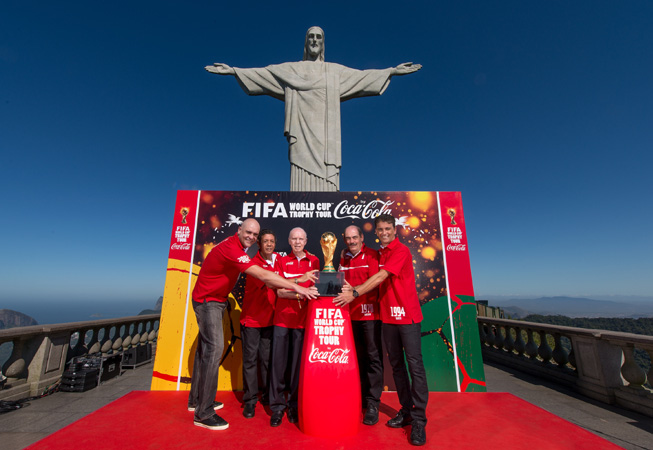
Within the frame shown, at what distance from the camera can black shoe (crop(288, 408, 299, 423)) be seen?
2.94 metres

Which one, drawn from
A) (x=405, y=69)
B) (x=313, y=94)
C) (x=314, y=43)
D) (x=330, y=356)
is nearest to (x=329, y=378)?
(x=330, y=356)

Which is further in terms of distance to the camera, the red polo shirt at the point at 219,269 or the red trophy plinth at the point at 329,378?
the red polo shirt at the point at 219,269

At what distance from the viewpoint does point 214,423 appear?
282 centimetres

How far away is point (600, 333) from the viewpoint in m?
4.20

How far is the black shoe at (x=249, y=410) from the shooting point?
3.09 meters

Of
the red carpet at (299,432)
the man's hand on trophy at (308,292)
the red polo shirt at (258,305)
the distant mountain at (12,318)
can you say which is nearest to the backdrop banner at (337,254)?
the red carpet at (299,432)

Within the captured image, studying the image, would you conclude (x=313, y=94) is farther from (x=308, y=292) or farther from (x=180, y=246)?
(x=308, y=292)

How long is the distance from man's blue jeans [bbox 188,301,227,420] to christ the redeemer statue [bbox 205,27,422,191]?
3483mm

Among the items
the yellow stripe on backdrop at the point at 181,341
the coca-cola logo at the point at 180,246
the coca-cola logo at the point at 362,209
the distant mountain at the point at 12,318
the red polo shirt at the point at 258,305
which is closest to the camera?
the red polo shirt at the point at 258,305

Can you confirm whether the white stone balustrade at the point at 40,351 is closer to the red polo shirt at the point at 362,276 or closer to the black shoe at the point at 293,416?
the black shoe at the point at 293,416

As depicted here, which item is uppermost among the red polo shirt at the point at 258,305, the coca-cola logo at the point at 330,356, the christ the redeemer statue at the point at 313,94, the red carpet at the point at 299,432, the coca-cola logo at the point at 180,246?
the christ the redeemer statue at the point at 313,94

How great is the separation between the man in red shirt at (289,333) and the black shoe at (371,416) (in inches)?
28.7

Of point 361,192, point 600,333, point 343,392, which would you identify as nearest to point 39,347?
point 343,392

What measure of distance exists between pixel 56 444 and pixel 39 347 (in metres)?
3.03
